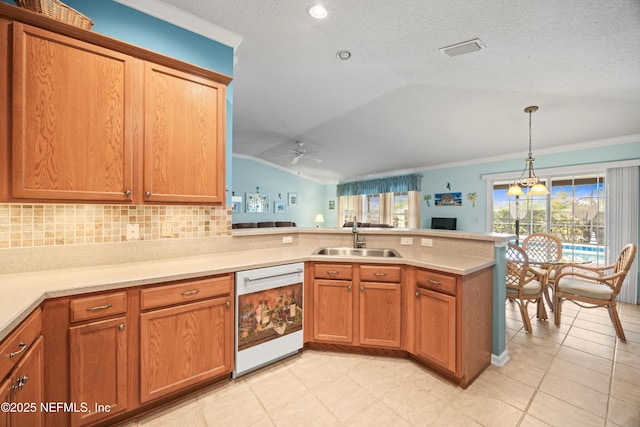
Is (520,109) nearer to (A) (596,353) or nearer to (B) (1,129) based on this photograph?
(A) (596,353)

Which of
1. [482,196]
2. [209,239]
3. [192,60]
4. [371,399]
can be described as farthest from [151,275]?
[482,196]

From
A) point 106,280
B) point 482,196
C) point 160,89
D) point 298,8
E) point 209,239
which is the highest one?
point 298,8

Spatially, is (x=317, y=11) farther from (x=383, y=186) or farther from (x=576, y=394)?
(x=383, y=186)

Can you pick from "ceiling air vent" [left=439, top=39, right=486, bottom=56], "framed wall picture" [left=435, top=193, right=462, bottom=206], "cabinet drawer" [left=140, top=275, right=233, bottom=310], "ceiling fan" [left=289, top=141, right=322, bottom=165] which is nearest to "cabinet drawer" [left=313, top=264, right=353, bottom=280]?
"cabinet drawer" [left=140, top=275, right=233, bottom=310]

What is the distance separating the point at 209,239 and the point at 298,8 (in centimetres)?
196

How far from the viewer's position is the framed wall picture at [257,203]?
27.4ft

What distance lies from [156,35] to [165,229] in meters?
1.53

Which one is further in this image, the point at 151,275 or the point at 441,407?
the point at 441,407

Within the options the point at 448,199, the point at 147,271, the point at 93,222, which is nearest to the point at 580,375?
the point at 147,271

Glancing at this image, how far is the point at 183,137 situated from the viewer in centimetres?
187

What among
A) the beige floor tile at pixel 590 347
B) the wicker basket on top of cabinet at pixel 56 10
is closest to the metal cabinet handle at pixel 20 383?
A: the wicker basket on top of cabinet at pixel 56 10

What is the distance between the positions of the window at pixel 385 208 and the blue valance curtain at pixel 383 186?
0.17 meters

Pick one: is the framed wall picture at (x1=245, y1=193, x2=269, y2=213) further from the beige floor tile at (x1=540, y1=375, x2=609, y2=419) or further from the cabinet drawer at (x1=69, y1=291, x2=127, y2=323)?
Result: the beige floor tile at (x1=540, y1=375, x2=609, y2=419)

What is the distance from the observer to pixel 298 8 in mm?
1894
